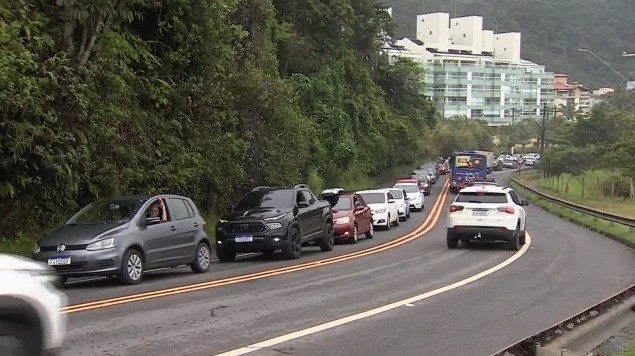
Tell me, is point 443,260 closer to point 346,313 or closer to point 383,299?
point 383,299

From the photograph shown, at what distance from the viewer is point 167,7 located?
23.5 m

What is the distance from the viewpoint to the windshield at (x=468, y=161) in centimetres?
6166

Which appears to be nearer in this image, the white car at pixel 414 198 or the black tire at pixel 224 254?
the black tire at pixel 224 254

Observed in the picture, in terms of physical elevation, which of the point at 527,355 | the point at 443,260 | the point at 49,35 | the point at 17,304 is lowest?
the point at 443,260

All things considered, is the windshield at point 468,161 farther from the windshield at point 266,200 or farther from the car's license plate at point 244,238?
the car's license plate at point 244,238

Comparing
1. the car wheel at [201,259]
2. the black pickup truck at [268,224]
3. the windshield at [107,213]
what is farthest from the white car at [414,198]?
the windshield at [107,213]

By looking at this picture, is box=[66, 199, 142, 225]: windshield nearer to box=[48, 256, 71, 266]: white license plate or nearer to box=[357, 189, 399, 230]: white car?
box=[48, 256, 71, 266]: white license plate

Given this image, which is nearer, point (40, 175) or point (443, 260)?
point (40, 175)

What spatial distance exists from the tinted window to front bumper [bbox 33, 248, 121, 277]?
2460 millimetres

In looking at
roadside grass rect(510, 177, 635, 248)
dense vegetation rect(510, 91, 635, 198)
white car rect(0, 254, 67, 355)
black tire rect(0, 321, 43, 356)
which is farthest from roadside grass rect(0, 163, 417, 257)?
dense vegetation rect(510, 91, 635, 198)

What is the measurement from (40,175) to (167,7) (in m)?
8.09

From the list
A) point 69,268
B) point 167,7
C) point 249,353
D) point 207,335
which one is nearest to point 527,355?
point 249,353

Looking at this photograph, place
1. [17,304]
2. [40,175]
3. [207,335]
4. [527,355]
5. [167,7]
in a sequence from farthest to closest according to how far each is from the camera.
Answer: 1. [167,7]
2. [40,175]
3. [207,335]
4. [527,355]
5. [17,304]

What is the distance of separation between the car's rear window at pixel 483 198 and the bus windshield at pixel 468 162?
131 ft
